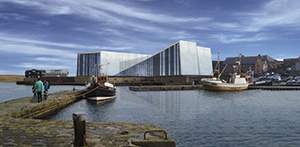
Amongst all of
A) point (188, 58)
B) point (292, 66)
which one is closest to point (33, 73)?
point (188, 58)

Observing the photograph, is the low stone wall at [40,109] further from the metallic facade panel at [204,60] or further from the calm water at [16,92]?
the metallic facade panel at [204,60]

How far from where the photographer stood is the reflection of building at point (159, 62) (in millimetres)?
99875

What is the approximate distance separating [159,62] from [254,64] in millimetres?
64751

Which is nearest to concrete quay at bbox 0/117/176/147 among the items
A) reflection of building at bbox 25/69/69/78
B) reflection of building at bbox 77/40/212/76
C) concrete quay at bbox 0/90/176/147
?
concrete quay at bbox 0/90/176/147

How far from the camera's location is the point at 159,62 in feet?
360

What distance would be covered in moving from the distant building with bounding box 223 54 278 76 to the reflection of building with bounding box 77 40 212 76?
31243mm

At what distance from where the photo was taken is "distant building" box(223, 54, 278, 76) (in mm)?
133250

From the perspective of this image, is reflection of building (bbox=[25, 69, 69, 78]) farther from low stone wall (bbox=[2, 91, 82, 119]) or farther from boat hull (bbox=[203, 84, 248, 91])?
low stone wall (bbox=[2, 91, 82, 119])

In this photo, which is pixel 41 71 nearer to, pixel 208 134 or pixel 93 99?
pixel 93 99

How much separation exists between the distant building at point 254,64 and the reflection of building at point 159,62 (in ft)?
103

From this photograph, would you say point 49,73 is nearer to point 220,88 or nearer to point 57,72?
point 57,72

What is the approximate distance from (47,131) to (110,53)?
122 m

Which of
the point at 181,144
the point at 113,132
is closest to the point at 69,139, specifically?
the point at 113,132

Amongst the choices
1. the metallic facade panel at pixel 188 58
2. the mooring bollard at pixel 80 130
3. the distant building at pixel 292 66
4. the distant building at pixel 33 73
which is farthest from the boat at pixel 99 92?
the distant building at pixel 292 66
